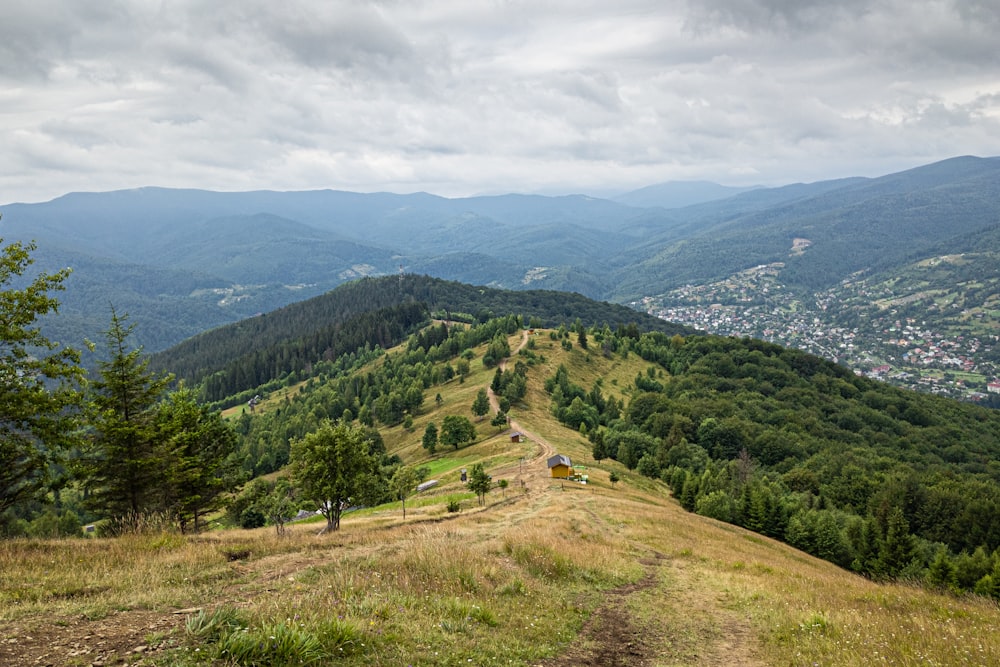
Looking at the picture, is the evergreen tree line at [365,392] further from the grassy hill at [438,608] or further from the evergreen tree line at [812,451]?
the grassy hill at [438,608]

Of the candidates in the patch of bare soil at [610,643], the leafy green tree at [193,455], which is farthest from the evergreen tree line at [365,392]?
the patch of bare soil at [610,643]

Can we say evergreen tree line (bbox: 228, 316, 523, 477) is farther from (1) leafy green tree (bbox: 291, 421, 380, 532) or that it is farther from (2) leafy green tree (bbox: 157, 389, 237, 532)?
(2) leafy green tree (bbox: 157, 389, 237, 532)

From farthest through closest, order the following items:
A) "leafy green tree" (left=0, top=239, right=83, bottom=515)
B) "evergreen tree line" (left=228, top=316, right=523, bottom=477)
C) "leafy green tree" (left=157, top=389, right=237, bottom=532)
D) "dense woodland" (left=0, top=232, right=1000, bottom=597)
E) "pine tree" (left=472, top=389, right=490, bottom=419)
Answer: "evergreen tree line" (left=228, top=316, right=523, bottom=477) → "pine tree" (left=472, top=389, right=490, bottom=419) → "leafy green tree" (left=157, top=389, right=237, bottom=532) → "dense woodland" (left=0, top=232, right=1000, bottom=597) → "leafy green tree" (left=0, top=239, right=83, bottom=515)

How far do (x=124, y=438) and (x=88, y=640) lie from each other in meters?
22.4

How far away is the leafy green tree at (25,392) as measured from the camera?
18.8m

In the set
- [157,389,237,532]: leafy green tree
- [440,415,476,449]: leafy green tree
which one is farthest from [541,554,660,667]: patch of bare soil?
[440,415,476,449]: leafy green tree

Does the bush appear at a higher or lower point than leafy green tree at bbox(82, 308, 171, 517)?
lower

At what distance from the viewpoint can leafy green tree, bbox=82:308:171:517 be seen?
86.3ft

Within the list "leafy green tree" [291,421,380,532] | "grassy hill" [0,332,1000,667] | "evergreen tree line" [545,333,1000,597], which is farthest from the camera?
"evergreen tree line" [545,333,1000,597]

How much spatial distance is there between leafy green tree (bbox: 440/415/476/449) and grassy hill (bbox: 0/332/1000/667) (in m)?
64.8

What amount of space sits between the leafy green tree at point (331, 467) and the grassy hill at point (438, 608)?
16309 millimetres

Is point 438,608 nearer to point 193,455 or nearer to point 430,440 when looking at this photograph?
point 193,455

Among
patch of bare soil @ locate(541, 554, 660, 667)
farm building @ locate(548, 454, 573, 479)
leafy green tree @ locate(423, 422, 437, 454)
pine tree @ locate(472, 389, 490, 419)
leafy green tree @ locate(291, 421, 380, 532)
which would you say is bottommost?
leafy green tree @ locate(423, 422, 437, 454)

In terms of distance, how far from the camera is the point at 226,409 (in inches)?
6905
